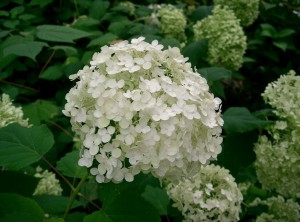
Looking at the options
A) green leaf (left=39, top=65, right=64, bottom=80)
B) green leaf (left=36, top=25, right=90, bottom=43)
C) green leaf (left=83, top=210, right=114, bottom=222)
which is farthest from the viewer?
green leaf (left=39, top=65, right=64, bottom=80)

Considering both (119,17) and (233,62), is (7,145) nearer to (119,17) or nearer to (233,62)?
(233,62)

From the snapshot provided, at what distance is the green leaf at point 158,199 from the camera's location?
91.6 inches

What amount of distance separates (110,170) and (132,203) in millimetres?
261

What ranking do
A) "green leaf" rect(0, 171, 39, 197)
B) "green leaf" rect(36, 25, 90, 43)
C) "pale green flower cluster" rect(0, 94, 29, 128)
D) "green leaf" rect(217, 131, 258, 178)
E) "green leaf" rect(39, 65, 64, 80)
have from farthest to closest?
"green leaf" rect(39, 65, 64, 80) < "green leaf" rect(36, 25, 90, 43) < "green leaf" rect(217, 131, 258, 178) < "pale green flower cluster" rect(0, 94, 29, 128) < "green leaf" rect(0, 171, 39, 197)


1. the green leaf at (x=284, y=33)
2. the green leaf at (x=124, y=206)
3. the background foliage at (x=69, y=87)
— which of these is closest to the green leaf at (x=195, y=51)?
the background foliage at (x=69, y=87)

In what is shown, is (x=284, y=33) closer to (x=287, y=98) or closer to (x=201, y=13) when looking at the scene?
(x=201, y=13)

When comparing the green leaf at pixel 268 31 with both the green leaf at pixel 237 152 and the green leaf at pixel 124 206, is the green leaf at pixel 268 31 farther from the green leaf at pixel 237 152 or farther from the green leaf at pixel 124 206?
the green leaf at pixel 124 206

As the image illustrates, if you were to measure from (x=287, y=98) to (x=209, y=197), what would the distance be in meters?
0.67

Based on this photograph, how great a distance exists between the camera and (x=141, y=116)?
1.48 m

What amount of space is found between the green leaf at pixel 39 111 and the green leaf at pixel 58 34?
1.94ft

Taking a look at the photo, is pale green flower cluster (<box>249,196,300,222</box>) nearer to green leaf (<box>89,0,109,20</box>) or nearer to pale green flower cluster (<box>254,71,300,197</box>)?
pale green flower cluster (<box>254,71,300,197</box>)

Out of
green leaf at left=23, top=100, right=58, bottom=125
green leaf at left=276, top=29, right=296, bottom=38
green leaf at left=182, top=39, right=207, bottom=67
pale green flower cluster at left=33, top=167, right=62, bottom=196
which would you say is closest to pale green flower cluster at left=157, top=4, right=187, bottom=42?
green leaf at left=182, top=39, right=207, bottom=67

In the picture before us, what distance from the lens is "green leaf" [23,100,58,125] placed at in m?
3.02

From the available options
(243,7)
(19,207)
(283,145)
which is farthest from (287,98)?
(243,7)
